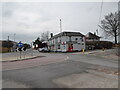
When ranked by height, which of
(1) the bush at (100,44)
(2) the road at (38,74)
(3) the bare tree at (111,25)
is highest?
(3) the bare tree at (111,25)

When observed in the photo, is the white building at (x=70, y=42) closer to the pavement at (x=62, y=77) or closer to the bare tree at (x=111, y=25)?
the bare tree at (x=111, y=25)

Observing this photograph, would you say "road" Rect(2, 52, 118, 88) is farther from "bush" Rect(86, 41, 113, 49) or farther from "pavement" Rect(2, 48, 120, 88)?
"bush" Rect(86, 41, 113, 49)

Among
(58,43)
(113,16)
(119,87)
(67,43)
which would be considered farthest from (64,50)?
(119,87)

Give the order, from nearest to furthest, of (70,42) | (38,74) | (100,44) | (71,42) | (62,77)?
(62,77) < (38,74) < (70,42) < (71,42) < (100,44)

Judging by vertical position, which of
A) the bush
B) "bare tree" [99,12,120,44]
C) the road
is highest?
"bare tree" [99,12,120,44]

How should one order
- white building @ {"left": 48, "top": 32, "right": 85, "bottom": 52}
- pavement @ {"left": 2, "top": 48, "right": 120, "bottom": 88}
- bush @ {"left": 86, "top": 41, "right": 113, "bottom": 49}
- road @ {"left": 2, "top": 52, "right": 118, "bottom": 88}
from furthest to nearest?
bush @ {"left": 86, "top": 41, "right": 113, "bottom": 49} → white building @ {"left": 48, "top": 32, "right": 85, "bottom": 52} → road @ {"left": 2, "top": 52, "right": 118, "bottom": 88} → pavement @ {"left": 2, "top": 48, "right": 120, "bottom": 88}

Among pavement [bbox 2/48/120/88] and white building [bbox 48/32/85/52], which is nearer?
pavement [bbox 2/48/120/88]

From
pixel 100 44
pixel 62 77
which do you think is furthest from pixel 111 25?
pixel 62 77

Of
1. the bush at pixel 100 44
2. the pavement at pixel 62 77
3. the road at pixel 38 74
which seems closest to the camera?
the pavement at pixel 62 77

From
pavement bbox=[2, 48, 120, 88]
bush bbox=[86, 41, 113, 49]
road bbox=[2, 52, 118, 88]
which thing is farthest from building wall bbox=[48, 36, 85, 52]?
pavement bbox=[2, 48, 120, 88]

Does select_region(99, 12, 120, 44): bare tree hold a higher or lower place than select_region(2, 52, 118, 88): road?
higher

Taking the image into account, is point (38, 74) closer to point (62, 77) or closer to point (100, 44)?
point (62, 77)

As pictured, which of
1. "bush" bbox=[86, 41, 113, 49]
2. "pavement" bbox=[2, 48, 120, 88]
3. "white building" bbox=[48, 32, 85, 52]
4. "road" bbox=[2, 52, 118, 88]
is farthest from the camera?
"bush" bbox=[86, 41, 113, 49]

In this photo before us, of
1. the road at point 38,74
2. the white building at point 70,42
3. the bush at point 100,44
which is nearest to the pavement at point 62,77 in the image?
the road at point 38,74
